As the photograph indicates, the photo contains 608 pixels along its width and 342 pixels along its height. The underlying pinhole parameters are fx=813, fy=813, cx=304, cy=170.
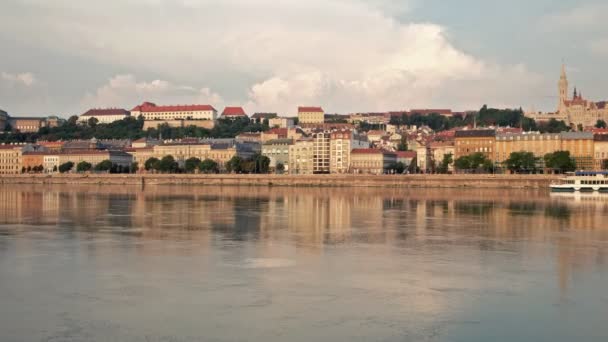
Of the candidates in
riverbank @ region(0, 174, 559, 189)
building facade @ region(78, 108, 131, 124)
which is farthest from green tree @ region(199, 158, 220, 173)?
building facade @ region(78, 108, 131, 124)

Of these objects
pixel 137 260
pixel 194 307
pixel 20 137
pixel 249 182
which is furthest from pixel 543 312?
pixel 20 137

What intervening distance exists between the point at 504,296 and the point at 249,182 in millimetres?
55375

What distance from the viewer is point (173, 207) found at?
117 ft

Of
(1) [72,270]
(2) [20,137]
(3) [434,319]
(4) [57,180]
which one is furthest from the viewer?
(2) [20,137]

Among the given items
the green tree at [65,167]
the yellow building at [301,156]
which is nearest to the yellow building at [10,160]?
the green tree at [65,167]

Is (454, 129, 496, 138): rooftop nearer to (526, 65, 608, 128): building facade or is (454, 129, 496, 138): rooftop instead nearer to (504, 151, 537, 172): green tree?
(504, 151, 537, 172): green tree

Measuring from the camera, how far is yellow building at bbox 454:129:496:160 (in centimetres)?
7669

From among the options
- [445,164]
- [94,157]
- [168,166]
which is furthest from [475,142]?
[94,157]

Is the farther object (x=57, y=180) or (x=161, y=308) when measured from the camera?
(x=57, y=180)

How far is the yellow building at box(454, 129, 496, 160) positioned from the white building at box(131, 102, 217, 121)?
154 feet

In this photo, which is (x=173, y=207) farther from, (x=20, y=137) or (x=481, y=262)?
(x=20, y=137)

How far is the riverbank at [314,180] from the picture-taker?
A: 199 feet

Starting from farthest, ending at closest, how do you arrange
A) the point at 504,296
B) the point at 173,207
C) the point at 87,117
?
the point at 87,117 → the point at 173,207 → the point at 504,296

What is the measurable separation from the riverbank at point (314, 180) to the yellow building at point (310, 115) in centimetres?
4647
